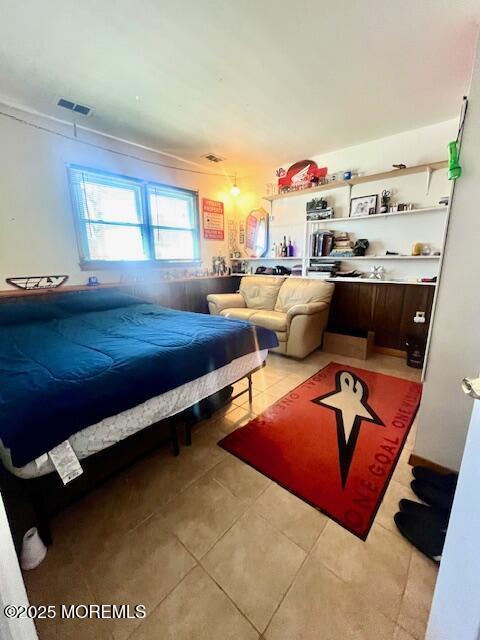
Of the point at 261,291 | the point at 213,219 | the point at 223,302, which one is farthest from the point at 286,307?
the point at 213,219

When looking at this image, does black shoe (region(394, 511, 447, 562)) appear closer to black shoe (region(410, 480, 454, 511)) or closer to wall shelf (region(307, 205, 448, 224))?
black shoe (region(410, 480, 454, 511))

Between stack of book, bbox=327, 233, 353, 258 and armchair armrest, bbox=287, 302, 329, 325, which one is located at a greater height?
stack of book, bbox=327, 233, 353, 258

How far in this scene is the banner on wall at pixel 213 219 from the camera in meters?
4.36

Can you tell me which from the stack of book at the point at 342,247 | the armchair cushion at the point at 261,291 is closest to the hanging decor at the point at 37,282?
the armchair cushion at the point at 261,291

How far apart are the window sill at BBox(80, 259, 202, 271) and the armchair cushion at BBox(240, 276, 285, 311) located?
36.1 inches

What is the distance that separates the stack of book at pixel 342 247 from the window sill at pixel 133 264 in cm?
213

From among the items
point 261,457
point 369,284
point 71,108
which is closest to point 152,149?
point 71,108

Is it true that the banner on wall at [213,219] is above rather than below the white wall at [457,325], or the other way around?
above

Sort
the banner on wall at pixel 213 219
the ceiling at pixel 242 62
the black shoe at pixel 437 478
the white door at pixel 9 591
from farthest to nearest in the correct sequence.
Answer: the banner on wall at pixel 213 219
the ceiling at pixel 242 62
the black shoe at pixel 437 478
the white door at pixel 9 591

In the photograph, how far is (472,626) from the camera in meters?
0.52

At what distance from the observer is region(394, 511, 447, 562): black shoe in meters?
1.10

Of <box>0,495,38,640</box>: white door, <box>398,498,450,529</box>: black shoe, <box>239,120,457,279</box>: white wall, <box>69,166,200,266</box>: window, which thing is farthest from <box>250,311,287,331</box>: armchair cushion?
<box>0,495,38,640</box>: white door

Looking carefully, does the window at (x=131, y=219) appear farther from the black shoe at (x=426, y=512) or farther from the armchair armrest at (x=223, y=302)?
the black shoe at (x=426, y=512)

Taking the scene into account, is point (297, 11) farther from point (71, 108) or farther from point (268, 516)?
point (268, 516)
